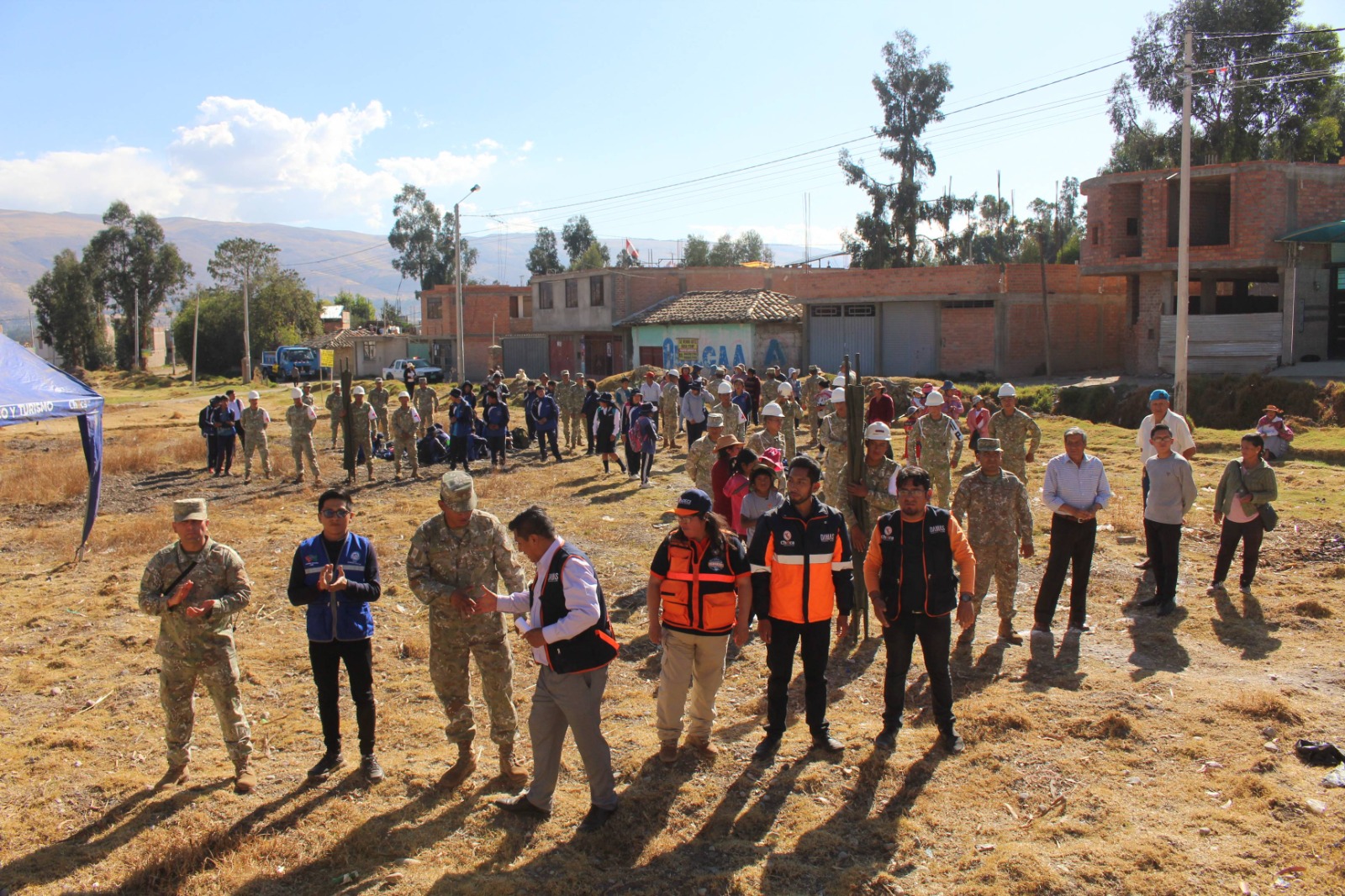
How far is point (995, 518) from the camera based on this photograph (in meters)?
7.84

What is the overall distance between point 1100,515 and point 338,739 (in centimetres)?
1053

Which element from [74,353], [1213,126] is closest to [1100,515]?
[1213,126]

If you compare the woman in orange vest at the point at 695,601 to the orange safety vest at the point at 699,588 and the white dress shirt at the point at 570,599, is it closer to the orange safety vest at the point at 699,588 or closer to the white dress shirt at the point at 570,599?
the orange safety vest at the point at 699,588

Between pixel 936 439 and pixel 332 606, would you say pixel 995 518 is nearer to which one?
pixel 936 439

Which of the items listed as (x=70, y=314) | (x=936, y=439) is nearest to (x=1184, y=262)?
(x=936, y=439)

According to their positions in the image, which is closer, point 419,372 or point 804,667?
point 804,667

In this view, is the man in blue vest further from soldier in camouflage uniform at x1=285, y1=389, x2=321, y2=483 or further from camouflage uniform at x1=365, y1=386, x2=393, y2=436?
camouflage uniform at x1=365, y1=386, x2=393, y2=436

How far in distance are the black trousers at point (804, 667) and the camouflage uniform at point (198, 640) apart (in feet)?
10.0

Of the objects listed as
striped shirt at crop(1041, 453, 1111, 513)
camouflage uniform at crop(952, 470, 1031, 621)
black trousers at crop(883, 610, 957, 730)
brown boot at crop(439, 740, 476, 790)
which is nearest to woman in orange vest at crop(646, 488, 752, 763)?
black trousers at crop(883, 610, 957, 730)

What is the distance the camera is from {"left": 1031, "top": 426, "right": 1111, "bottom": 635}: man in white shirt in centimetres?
793

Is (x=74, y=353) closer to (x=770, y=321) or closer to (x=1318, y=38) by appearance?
(x=770, y=321)

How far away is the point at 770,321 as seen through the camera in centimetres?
3806

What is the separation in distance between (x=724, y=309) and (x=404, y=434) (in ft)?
78.2

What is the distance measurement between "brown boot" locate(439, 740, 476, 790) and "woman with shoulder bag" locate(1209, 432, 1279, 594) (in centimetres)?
706
